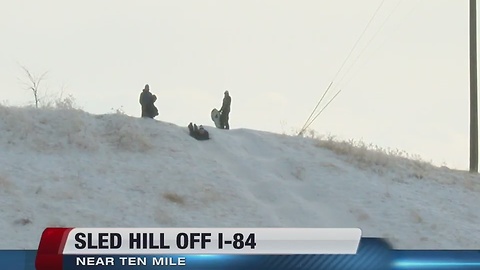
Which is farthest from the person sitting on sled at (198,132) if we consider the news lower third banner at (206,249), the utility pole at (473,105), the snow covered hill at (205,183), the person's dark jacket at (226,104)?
the news lower third banner at (206,249)

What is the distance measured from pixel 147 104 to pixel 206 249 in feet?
51.6

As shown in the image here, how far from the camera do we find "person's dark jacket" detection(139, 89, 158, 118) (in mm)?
22500

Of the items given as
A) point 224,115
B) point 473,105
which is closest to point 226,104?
point 224,115

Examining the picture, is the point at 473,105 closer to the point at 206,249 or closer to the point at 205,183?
the point at 205,183

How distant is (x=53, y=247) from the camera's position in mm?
7039

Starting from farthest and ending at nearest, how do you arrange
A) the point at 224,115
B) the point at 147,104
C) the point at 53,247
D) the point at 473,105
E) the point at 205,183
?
the point at 224,115 < the point at 473,105 < the point at 147,104 < the point at 205,183 < the point at 53,247

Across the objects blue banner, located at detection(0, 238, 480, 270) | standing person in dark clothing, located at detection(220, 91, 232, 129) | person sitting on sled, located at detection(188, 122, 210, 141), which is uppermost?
standing person in dark clothing, located at detection(220, 91, 232, 129)

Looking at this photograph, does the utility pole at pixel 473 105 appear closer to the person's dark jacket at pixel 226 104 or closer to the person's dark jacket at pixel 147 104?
the person's dark jacket at pixel 226 104

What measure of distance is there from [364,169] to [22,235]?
10.1 meters

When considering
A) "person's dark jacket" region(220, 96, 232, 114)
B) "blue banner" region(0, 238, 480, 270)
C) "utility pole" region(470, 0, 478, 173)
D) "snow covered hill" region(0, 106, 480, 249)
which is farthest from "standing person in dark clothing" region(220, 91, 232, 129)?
"blue banner" region(0, 238, 480, 270)

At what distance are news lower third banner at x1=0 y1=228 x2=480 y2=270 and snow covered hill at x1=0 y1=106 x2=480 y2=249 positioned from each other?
23.6 feet

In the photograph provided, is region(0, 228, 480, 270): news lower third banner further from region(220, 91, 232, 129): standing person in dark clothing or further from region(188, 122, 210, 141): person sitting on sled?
region(220, 91, 232, 129): standing person in dark clothing

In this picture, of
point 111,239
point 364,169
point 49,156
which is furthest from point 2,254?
point 364,169

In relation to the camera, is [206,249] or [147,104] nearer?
[206,249]
